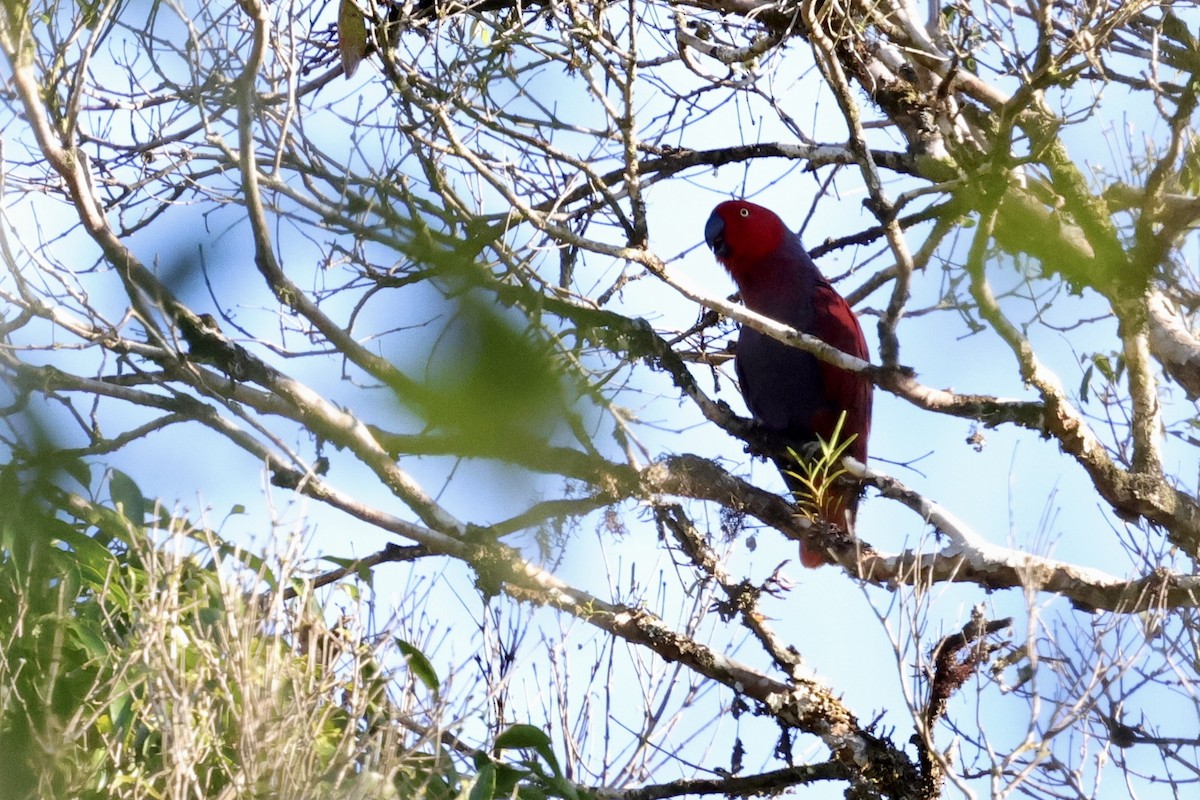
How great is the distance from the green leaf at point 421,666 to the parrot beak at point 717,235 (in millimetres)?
2795

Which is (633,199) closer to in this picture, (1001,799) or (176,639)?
(176,639)

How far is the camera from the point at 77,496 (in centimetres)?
75

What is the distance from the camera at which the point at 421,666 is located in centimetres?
287

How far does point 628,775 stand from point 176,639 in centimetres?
186

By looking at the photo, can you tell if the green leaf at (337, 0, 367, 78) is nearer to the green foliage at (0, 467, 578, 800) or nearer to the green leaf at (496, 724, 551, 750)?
the green foliage at (0, 467, 578, 800)

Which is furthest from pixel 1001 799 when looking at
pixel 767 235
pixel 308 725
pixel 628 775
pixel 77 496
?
pixel 77 496

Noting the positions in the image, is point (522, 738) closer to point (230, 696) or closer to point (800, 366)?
point (230, 696)

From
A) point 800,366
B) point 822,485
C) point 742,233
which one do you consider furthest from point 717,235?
point 822,485

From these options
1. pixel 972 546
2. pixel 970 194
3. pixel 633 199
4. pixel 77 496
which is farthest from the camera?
pixel 972 546

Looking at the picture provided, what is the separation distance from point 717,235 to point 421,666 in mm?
2844

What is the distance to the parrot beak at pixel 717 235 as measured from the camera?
5.10 m

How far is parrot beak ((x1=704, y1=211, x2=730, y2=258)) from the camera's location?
5.10 m

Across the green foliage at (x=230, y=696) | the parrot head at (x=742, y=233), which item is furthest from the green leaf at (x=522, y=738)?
the parrot head at (x=742, y=233)

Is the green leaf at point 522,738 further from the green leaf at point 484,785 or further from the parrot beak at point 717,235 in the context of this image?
the parrot beak at point 717,235
